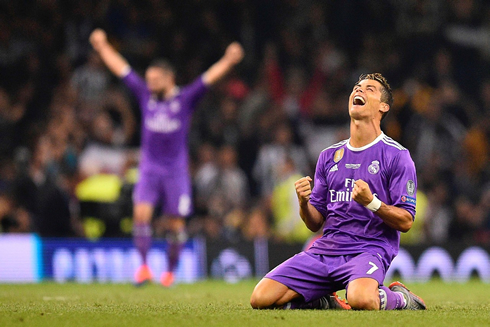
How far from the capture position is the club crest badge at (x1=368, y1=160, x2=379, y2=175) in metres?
5.81

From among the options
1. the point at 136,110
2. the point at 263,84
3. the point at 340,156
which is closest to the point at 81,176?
the point at 136,110

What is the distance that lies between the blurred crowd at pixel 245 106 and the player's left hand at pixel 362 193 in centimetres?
702

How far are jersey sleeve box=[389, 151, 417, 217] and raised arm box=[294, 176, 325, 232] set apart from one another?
1.96 ft

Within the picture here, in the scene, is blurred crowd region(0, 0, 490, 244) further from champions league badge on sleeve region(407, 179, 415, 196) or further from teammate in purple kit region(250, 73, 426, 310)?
champions league badge on sleeve region(407, 179, 415, 196)

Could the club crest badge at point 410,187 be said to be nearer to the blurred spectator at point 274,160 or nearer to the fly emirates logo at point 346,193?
the fly emirates logo at point 346,193

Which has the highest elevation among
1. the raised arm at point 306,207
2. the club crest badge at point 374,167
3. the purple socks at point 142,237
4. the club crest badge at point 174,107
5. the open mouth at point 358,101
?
the club crest badge at point 174,107

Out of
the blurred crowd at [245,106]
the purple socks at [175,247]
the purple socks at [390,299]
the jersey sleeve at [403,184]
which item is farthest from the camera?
the blurred crowd at [245,106]

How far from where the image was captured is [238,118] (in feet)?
47.9

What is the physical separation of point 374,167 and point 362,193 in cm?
53

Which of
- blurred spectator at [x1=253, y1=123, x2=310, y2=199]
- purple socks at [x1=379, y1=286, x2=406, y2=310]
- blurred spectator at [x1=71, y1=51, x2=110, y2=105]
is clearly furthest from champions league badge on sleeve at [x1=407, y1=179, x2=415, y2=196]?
blurred spectator at [x1=71, y1=51, x2=110, y2=105]

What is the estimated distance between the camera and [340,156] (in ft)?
19.8

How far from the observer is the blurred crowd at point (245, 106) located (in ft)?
40.8

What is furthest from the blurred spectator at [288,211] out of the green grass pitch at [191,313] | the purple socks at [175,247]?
the green grass pitch at [191,313]

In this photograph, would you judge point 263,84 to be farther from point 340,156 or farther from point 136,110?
point 340,156
